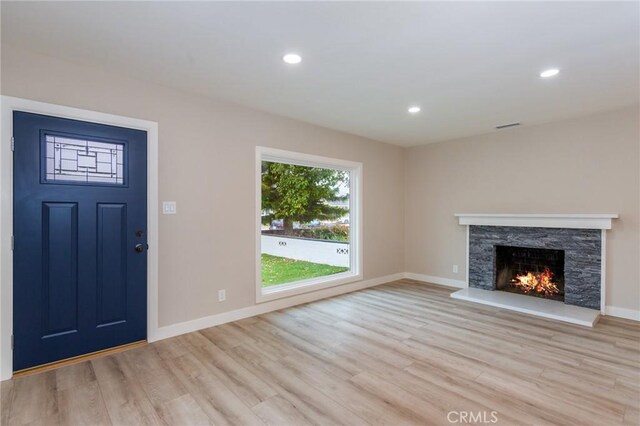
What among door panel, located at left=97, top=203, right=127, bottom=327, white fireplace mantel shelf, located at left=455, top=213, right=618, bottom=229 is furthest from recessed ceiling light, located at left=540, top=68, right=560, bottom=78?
door panel, located at left=97, top=203, right=127, bottom=327

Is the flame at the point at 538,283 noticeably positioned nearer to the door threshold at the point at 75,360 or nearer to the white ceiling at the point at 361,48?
the white ceiling at the point at 361,48

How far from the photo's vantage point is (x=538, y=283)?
480 cm

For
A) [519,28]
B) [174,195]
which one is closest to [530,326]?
[519,28]

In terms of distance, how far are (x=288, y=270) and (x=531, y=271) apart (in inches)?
149

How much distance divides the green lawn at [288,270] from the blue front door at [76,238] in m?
1.66

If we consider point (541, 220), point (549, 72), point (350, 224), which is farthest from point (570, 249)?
point (350, 224)

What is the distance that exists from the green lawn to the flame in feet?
9.08

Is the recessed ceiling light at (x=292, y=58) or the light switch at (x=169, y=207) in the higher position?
the recessed ceiling light at (x=292, y=58)

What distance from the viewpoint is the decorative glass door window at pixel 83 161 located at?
103 inches

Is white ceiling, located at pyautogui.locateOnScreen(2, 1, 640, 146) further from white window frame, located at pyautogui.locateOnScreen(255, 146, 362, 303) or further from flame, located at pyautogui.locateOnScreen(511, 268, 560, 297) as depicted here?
flame, located at pyautogui.locateOnScreen(511, 268, 560, 297)

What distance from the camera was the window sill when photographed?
406cm

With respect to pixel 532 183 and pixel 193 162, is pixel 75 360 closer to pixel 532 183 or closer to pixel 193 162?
pixel 193 162

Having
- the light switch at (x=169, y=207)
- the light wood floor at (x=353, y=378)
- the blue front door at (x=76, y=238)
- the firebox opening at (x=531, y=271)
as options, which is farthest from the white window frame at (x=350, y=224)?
the firebox opening at (x=531, y=271)

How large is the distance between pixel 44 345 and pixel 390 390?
2.80 meters
